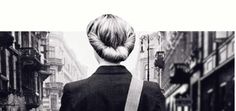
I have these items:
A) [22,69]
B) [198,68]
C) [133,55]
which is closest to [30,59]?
[22,69]

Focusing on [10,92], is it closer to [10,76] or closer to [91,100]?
[10,76]

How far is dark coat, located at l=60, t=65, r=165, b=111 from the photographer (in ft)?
5.64

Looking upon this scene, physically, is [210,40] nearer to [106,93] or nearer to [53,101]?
[53,101]

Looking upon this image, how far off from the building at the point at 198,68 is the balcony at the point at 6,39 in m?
1.39

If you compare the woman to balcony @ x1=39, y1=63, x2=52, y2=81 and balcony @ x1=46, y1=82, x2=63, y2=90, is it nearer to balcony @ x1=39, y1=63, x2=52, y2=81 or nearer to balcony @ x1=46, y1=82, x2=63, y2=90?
balcony @ x1=46, y1=82, x2=63, y2=90

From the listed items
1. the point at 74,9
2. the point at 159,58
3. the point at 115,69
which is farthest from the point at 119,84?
the point at 74,9

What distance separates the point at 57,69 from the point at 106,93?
1495mm

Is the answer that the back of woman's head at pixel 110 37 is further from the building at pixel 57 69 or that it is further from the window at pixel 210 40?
the window at pixel 210 40

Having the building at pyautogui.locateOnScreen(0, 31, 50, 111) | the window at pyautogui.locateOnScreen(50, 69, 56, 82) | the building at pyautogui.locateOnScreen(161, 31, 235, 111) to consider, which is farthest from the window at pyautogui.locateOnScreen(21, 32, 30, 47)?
the building at pyautogui.locateOnScreen(161, 31, 235, 111)

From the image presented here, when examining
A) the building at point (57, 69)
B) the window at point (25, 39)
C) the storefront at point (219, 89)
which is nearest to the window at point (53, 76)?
the building at point (57, 69)

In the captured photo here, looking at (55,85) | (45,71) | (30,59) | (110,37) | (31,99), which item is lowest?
(31,99)

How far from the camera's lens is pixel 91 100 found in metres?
1.73

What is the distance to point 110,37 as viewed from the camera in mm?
1686

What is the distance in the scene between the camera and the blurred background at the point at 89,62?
121 inches
